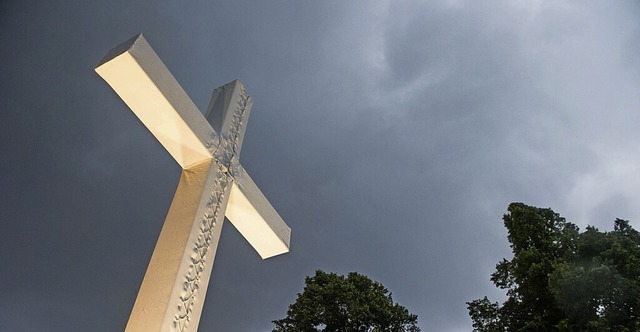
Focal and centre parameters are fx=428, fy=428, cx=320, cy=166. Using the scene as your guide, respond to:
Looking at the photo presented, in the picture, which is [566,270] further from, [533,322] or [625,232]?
[625,232]

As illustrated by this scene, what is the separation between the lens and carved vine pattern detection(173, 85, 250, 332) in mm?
2312

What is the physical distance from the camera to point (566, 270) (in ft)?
31.6

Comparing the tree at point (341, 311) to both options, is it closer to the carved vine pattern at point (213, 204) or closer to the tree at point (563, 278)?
the tree at point (563, 278)

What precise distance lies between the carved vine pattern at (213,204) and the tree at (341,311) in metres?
11.2

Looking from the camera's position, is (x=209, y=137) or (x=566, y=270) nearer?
(x=209, y=137)

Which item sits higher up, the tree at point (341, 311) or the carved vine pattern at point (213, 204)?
the tree at point (341, 311)

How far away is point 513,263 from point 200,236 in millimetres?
10774

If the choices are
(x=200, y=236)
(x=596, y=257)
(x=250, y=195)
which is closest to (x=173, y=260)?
(x=200, y=236)

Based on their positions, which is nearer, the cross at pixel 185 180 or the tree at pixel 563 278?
the cross at pixel 185 180

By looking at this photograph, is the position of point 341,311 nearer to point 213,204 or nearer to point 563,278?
point 563,278

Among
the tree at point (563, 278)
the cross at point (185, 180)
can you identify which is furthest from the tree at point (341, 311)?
the cross at point (185, 180)

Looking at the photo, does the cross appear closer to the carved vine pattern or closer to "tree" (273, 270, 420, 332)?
the carved vine pattern

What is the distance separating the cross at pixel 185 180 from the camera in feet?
7.48

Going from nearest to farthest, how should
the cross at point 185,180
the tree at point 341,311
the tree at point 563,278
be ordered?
1. the cross at point 185,180
2. the tree at point 563,278
3. the tree at point 341,311
